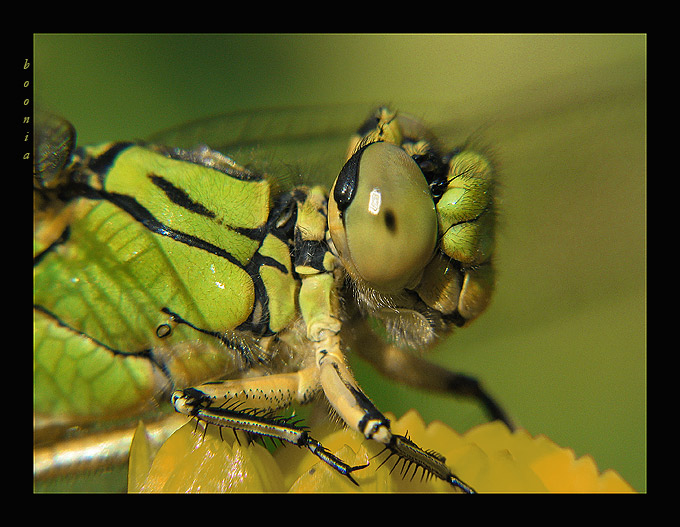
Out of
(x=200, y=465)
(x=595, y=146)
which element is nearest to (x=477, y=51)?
(x=595, y=146)

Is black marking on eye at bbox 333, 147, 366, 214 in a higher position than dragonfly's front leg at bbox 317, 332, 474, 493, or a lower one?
higher

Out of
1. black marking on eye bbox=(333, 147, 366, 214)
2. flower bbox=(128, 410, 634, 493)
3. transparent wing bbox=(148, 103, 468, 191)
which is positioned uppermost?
transparent wing bbox=(148, 103, 468, 191)

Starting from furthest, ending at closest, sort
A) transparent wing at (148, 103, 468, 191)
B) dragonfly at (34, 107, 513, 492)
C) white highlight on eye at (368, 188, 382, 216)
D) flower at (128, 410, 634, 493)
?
transparent wing at (148, 103, 468, 191) → dragonfly at (34, 107, 513, 492) → white highlight on eye at (368, 188, 382, 216) → flower at (128, 410, 634, 493)

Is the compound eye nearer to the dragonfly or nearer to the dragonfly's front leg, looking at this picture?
the dragonfly

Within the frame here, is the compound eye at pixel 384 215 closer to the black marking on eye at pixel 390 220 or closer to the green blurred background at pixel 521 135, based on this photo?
the black marking on eye at pixel 390 220

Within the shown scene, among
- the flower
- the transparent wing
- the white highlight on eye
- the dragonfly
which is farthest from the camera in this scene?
the transparent wing

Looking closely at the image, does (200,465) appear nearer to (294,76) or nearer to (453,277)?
(453,277)

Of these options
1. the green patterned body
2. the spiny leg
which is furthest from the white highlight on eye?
the spiny leg
